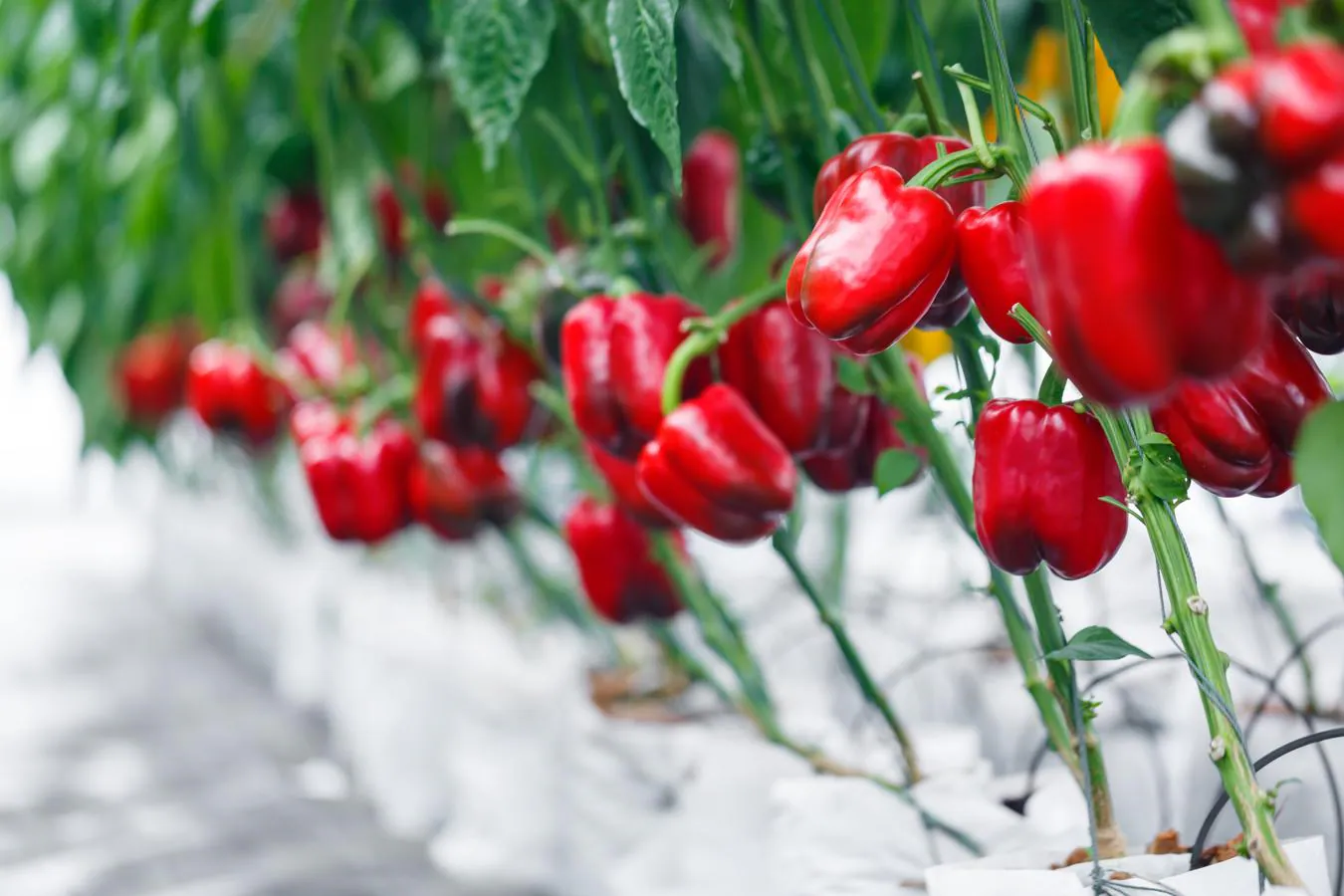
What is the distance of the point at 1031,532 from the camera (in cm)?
37

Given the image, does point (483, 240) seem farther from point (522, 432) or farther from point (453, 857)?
point (453, 857)

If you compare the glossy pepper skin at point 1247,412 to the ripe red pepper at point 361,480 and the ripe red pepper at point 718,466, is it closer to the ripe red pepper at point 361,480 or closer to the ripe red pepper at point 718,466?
the ripe red pepper at point 718,466

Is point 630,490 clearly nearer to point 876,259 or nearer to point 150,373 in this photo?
point 876,259

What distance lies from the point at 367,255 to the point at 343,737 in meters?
0.59

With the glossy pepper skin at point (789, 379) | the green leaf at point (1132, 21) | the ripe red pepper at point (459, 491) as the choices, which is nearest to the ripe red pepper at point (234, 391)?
the ripe red pepper at point (459, 491)

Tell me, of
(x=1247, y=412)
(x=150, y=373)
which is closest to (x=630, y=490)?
(x=1247, y=412)

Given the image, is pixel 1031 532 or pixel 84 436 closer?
pixel 1031 532

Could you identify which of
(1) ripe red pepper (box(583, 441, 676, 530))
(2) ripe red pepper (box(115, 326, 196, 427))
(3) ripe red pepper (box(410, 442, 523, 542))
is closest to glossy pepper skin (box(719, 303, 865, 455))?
(1) ripe red pepper (box(583, 441, 676, 530))

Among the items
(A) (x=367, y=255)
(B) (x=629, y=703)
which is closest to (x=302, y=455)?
(A) (x=367, y=255)

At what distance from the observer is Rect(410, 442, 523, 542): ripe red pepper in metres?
0.85

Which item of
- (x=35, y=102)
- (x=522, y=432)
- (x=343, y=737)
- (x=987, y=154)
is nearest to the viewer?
(x=987, y=154)

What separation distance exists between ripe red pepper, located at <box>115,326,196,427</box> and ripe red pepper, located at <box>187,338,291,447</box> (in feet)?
1.25

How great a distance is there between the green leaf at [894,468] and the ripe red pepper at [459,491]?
1.44ft

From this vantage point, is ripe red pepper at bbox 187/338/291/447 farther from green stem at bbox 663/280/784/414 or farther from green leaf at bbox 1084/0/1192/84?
green leaf at bbox 1084/0/1192/84
